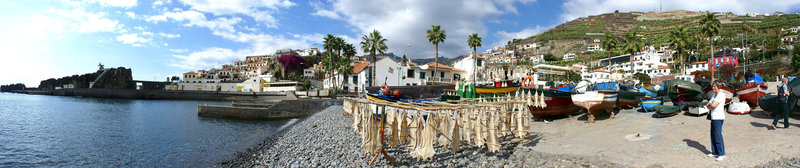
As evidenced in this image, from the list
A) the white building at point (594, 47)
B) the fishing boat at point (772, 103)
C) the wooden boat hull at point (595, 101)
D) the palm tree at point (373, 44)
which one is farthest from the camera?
the white building at point (594, 47)

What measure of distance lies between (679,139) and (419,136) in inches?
265

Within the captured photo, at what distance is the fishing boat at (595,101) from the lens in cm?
1276

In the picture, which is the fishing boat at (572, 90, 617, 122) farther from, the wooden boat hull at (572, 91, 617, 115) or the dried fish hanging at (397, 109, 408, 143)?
the dried fish hanging at (397, 109, 408, 143)

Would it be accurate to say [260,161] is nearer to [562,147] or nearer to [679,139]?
[562,147]

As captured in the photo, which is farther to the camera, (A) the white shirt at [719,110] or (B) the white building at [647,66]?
(B) the white building at [647,66]

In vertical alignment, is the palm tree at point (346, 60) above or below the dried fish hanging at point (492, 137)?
above

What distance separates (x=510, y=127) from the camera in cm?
1104

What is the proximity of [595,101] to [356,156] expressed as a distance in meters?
9.38

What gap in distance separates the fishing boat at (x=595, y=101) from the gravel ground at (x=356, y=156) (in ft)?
13.7

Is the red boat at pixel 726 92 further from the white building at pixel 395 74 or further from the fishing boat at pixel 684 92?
the white building at pixel 395 74

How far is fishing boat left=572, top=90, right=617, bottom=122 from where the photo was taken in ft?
41.9

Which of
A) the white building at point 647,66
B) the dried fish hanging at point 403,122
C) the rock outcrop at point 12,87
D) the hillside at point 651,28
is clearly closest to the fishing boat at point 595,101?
→ the dried fish hanging at point 403,122

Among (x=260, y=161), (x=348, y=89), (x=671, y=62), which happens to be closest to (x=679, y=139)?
(x=260, y=161)

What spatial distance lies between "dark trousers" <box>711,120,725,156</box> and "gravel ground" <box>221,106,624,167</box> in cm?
201
